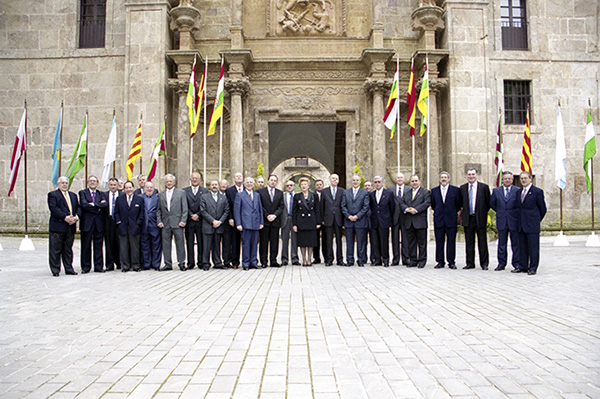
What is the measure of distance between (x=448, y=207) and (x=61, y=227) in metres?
7.61

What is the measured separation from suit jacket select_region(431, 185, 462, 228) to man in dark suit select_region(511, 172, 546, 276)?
4.26 ft

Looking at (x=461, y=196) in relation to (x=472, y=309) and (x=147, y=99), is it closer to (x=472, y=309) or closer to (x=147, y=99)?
(x=472, y=309)

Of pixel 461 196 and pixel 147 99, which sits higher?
pixel 147 99

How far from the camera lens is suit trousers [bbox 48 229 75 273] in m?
8.75

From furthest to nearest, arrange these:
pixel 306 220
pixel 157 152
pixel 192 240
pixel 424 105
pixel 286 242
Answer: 1. pixel 157 152
2. pixel 424 105
3. pixel 286 242
4. pixel 306 220
5. pixel 192 240

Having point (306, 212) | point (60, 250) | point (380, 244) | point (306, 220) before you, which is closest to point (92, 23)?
point (60, 250)

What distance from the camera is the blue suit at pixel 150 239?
33.1 ft

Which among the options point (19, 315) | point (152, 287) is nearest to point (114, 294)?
point (152, 287)

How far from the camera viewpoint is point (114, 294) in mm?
6465

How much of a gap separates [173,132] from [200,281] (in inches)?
486

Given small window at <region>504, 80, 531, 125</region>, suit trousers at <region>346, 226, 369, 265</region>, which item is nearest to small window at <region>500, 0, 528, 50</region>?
small window at <region>504, 80, 531, 125</region>

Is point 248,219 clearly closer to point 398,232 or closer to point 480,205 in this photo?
point 398,232

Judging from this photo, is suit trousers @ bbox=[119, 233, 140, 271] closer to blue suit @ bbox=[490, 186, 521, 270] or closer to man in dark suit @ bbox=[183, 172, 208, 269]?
man in dark suit @ bbox=[183, 172, 208, 269]

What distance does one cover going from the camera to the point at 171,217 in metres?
10.2
